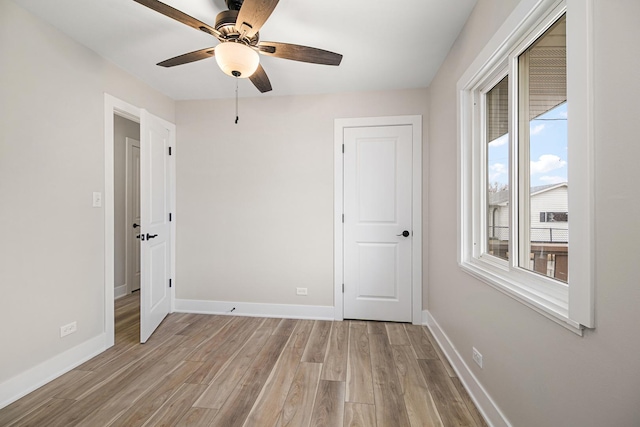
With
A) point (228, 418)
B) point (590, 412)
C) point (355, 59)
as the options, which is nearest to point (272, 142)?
point (355, 59)

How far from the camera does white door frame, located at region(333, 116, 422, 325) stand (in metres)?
2.91

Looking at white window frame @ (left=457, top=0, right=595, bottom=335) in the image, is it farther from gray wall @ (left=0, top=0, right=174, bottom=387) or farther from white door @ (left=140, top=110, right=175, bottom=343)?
gray wall @ (left=0, top=0, right=174, bottom=387)

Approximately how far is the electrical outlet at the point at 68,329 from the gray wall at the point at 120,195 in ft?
6.06

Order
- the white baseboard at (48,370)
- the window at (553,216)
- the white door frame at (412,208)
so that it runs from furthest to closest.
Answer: the white door frame at (412,208) < the white baseboard at (48,370) < the window at (553,216)

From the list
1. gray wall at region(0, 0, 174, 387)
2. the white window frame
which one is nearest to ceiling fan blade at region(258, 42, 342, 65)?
the white window frame

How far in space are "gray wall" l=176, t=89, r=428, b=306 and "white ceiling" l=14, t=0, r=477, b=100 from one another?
352 mm

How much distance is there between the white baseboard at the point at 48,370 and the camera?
1.71 m

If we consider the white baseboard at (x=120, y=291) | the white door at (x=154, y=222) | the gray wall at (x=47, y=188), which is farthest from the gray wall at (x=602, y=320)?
the white baseboard at (x=120, y=291)

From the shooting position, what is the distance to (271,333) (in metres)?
2.71

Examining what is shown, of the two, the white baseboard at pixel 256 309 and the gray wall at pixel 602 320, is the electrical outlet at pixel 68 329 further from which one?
the gray wall at pixel 602 320

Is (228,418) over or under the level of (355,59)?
under

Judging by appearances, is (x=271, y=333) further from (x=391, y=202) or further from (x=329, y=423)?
(x=391, y=202)

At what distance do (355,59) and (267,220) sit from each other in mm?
1832

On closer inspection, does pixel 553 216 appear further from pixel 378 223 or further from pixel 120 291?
pixel 120 291
